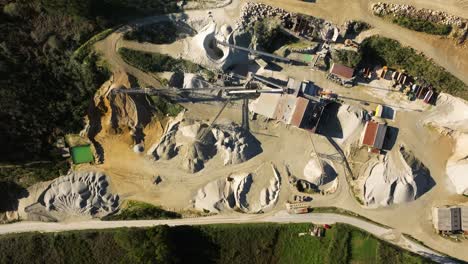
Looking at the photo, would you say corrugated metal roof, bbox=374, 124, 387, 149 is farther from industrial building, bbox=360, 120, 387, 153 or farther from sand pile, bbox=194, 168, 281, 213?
sand pile, bbox=194, 168, 281, 213

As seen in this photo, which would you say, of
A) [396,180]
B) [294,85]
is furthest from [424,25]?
[396,180]

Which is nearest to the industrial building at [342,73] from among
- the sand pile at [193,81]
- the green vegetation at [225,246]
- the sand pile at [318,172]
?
the sand pile at [318,172]

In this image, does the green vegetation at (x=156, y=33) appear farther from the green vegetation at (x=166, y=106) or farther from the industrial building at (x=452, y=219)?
the industrial building at (x=452, y=219)

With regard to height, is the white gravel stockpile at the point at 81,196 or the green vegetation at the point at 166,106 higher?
the green vegetation at the point at 166,106

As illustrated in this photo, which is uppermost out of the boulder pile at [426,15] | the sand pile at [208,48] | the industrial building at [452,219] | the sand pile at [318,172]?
the boulder pile at [426,15]

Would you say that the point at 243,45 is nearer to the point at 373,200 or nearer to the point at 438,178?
the point at 373,200

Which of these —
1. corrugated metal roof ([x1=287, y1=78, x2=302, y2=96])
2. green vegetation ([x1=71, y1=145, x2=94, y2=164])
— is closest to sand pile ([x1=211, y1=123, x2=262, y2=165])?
corrugated metal roof ([x1=287, y1=78, x2=302, y2=96])
